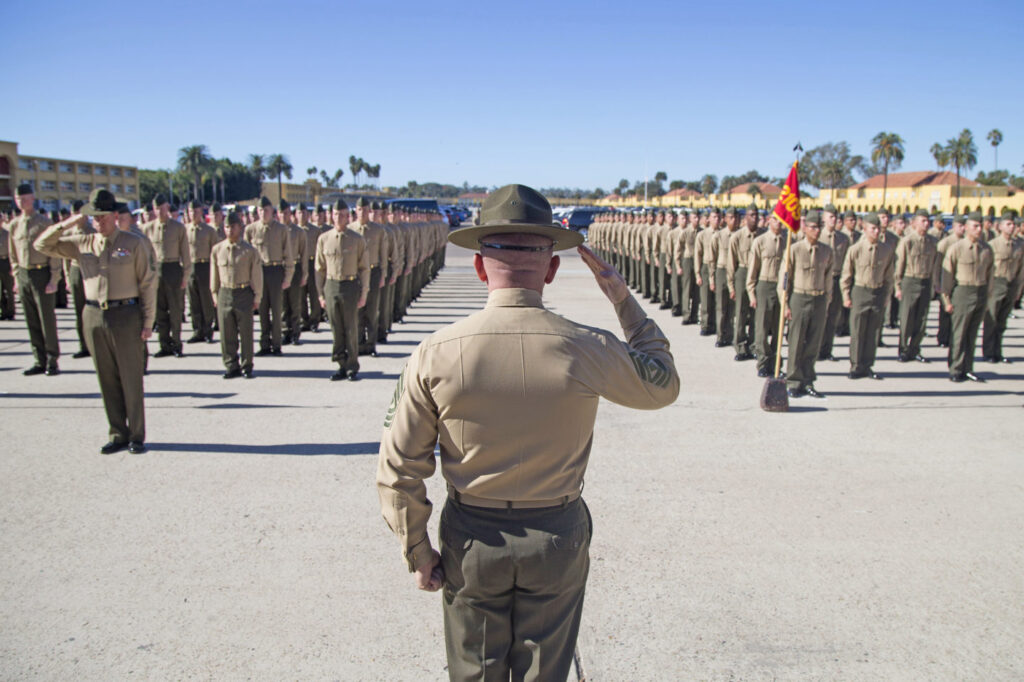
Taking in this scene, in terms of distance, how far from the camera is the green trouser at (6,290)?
1352cm

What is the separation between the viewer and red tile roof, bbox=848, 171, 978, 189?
82812 millimetres

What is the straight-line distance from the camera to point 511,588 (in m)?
2.13

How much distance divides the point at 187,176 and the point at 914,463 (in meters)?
105

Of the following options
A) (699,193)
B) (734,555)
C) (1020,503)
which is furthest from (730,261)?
(699,193)

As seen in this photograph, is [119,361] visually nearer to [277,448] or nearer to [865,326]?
[277,448]

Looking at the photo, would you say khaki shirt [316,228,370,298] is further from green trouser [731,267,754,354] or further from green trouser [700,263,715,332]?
green trouser [700,263,715,332]

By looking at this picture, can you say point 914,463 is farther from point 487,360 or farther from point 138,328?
point 138,328

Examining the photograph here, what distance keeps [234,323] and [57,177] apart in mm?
68908

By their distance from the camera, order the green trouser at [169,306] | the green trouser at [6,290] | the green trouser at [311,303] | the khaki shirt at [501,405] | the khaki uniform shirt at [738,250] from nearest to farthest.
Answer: the khaki shirt at [501,405], the green trouser at [169,306], the khaki uniform shirt at [738,250], the green trouser at [311,303], the green trouser at [6,290]

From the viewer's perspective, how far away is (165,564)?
13.4ft

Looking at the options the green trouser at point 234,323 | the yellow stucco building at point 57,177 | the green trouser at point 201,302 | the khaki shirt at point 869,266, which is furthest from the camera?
the yellow stucco building at point 57,177

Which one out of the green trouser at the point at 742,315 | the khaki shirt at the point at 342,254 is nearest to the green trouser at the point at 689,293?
the green trouser at the point at 742,315

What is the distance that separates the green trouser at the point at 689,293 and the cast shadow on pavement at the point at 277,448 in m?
8.98

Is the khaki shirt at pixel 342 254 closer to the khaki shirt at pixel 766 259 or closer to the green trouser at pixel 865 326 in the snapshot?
the khaki shirt at pixel 766 259
